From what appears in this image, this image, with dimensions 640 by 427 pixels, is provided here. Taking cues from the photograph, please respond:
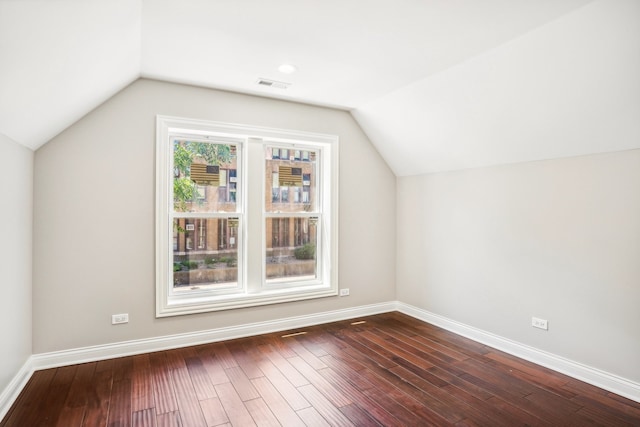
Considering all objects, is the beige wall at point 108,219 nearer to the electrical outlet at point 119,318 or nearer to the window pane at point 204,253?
the electrical outlet at point 119,318

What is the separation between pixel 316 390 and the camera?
2.74m

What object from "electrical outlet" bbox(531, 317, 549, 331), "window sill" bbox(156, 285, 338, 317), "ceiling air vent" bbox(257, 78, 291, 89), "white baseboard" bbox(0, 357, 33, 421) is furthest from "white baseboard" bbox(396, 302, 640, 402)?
"white baseboard" bbox(0, 357, 33, 421)

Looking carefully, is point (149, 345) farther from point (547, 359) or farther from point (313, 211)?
point (547, 359)

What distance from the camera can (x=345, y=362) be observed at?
3.22m

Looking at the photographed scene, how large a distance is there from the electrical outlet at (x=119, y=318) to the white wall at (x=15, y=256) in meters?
0.59

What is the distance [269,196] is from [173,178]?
1.06 metres

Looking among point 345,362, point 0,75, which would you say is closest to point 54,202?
point 0,75

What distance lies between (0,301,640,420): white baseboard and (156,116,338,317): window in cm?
26

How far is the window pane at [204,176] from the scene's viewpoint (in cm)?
376

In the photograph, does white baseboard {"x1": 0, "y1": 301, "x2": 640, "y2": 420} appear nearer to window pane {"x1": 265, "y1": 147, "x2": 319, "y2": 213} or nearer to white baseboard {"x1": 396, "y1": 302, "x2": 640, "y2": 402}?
white baseboard {"x1": 396, "y1": 302, "x2": 640, "y2": 402}

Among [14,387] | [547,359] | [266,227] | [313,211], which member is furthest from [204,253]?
[547,359]

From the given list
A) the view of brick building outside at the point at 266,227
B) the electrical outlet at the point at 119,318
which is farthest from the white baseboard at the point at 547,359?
the electrical outlet at the point at 119,318

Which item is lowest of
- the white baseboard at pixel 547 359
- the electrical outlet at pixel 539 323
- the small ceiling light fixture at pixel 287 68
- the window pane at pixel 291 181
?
the white baseboard at pixel 547 359

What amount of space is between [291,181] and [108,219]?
6.46 ft
